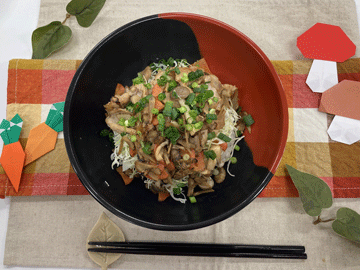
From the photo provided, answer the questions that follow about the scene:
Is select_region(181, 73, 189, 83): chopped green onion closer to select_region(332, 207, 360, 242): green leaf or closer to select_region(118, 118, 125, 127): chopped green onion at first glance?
select_region(118, 118, 125, 127): chopped green onion

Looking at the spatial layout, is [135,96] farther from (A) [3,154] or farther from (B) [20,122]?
(A) [3,154]

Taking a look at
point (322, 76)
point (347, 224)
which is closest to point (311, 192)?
point (347, 224)

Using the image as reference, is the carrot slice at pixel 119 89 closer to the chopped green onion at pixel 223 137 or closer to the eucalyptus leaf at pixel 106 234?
the chopped green onion at pixel 223 137

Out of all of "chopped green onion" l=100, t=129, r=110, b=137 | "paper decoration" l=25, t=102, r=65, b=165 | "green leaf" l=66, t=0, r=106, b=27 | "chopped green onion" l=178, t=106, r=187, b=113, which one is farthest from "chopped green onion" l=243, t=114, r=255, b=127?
"green leaf" l=66, t=0, r=106, b=27

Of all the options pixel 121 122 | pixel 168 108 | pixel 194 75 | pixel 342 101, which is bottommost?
pixel 342 101

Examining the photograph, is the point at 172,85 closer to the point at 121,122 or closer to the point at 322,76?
the point at 121,122

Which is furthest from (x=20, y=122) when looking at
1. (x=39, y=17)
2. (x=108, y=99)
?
(x=39, y=17)

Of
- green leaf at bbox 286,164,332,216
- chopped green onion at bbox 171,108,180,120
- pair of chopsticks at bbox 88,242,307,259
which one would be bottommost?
pair of chopsticks at bbox 88,242,307,259
